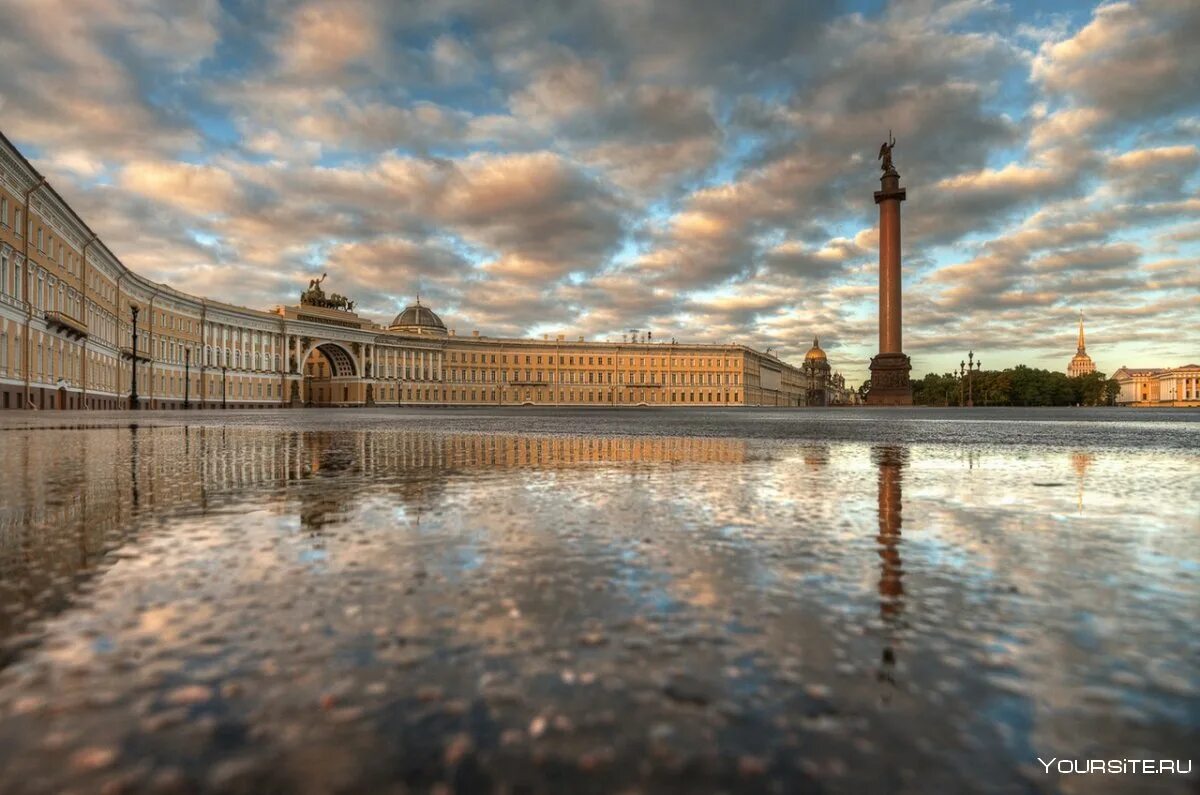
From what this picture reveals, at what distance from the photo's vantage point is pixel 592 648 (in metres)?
1.44

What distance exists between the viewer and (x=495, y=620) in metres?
1.64

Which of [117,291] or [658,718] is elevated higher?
[117,291]

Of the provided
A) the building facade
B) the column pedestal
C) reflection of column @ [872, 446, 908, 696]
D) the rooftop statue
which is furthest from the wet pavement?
the rooftop statue

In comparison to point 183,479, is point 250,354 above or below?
above

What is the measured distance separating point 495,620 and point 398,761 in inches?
25.7

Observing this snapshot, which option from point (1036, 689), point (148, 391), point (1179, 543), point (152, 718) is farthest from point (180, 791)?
point (148, 391)

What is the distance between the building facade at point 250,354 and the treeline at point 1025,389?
39870 mm

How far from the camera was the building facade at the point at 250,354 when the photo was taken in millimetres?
37406

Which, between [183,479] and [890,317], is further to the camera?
[890,317]

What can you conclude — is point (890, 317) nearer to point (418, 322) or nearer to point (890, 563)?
point (890, 563)

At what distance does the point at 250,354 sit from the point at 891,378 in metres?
78.9

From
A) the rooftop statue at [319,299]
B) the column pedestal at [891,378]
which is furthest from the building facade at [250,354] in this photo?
the column pedestal at [891,378]

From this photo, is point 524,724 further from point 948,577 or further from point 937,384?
point 937,384

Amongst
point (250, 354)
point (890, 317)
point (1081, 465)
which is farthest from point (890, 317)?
point (250, 354)
